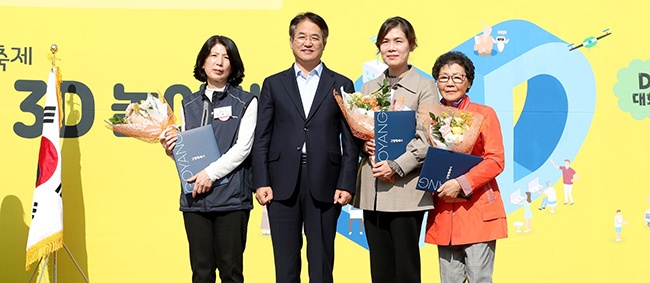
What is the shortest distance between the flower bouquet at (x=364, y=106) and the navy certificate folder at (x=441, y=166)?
9.6 inches

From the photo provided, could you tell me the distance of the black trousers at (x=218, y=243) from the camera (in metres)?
3.09

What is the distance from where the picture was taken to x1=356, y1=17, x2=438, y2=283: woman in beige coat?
2961 mm

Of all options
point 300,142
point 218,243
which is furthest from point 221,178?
point 300,142

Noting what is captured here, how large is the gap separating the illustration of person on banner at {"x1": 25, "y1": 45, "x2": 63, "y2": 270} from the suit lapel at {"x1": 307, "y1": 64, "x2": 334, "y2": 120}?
162 centimetres

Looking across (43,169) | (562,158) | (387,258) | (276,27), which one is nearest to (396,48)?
(387,258)

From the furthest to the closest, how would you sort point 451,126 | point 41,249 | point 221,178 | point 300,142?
point 41,249, point 221,178, point 300,142, point 451,126

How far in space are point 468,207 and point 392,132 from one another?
42 centimetres

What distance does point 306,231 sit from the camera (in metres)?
3.02

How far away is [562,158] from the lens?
4320 millimetres

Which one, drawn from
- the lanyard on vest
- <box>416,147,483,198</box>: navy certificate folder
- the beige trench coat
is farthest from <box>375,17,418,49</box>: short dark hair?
the lanyard on vest

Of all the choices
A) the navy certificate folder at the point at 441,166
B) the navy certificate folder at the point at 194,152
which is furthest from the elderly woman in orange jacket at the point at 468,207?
the navy certificate folder at the point at 194,152

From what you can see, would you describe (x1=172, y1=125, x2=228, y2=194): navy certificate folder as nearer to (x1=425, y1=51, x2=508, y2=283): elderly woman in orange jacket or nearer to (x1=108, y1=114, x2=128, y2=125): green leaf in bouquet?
(x1=108, y1=114, x2=128, y2=125): green leaf in bouquet

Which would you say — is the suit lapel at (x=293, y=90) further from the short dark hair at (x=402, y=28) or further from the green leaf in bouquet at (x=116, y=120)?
the green leaf in bouquet at (x=116, y=120)

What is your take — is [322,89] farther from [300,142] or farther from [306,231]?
[306,231]
